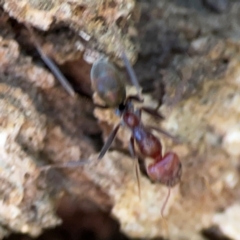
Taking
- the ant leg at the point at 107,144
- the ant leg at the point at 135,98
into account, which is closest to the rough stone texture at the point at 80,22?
the ant leg at the point at 135,98

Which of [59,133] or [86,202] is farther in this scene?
[86,202]

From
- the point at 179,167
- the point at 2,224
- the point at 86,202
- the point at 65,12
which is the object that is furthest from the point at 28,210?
the point at 65,12

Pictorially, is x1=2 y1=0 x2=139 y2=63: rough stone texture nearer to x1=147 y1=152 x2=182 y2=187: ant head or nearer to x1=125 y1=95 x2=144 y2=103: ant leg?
x1=125 y1=95 x2=144 y2=103: ant leg

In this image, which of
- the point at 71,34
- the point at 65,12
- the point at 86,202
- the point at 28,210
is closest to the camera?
the point at 65,12

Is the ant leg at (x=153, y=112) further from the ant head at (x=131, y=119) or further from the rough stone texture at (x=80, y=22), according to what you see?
the rough stone texture at (x=80, y=22)

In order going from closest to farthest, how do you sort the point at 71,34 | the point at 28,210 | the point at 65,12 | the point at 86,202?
the point at 65,12, the point at 71,34, the point at 28,210, the point at 86,202

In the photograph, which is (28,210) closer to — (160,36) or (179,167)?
(179,167)

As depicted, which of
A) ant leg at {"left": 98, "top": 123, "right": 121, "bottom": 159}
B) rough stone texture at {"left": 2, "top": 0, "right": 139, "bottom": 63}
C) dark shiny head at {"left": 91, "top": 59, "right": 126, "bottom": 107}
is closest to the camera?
rough stone texture at {"left": 2, "top": 0, "right": 139, "bottom": 63}

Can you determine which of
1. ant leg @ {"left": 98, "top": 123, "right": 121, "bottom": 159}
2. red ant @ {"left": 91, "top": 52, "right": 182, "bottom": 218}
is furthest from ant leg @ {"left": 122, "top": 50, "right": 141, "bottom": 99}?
ant leg @ {"left": 98, "top": 123, "right": 121, "bottom": 159}

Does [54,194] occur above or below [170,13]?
below
